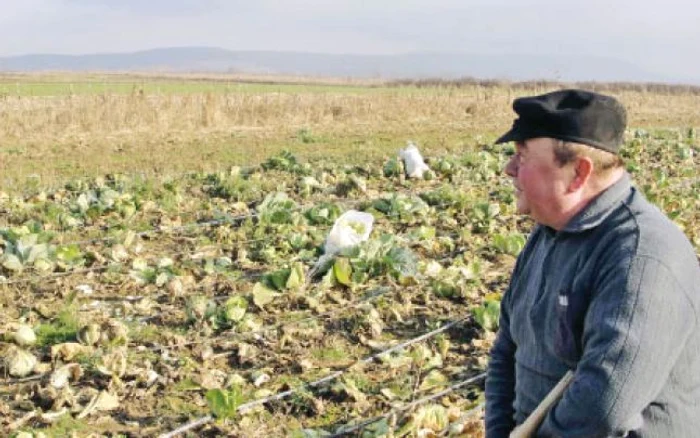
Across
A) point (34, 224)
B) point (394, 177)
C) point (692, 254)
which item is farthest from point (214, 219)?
point (692, 254)

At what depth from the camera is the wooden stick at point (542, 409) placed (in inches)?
91.5

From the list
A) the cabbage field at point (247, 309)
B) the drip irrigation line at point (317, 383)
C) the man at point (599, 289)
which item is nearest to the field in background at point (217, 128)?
the cabbage field at point (247, 309)

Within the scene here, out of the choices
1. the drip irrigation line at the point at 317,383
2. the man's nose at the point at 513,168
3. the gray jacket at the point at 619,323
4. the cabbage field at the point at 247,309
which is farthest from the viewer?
the cabbage field at the point at 247,309

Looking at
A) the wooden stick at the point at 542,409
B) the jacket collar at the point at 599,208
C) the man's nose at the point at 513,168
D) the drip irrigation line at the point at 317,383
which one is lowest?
the drip irrigation line at the point at 317,383

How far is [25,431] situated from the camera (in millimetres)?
4543

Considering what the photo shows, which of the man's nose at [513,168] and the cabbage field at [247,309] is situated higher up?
the man's nose at [513,168]

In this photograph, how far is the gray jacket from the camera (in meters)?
Answer: 2.06

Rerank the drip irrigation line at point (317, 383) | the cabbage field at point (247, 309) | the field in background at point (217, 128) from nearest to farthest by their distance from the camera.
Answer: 1. the drip irrigation line at point (317, 383)
2. the cabbage field at point (247, 309)
3. the field in background at point (217, 128)

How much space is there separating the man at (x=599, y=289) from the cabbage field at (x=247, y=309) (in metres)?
2.09

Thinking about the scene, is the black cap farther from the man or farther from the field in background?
the field in background

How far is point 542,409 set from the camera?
2.36m

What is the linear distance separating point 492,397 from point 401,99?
23.1 metres

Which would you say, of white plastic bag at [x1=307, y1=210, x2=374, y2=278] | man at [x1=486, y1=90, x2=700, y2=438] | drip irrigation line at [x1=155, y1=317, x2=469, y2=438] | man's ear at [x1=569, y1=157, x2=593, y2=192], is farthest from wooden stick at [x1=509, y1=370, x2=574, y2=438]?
white plastic bag at [x1=307, y1=210, x2=374, y2=278]

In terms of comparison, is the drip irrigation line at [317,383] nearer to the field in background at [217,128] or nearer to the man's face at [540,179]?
the man's face at [540,179]
